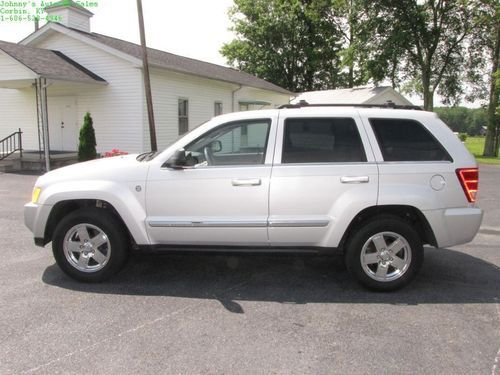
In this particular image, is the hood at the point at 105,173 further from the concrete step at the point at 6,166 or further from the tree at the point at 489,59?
the tree at the point at 489,59

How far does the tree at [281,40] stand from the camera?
1677 inches

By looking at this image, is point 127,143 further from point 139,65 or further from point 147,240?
point 147,240

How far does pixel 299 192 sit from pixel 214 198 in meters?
0.84

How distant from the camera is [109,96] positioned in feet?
57.2

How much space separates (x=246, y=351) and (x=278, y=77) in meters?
43.0

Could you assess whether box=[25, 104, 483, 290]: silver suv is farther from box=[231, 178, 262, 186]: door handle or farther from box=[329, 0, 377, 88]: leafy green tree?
box=[329, 0, 377, 88]: leafy green tree

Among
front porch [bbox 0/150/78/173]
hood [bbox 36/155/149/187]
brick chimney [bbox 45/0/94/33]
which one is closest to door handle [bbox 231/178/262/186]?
hood [bbox 36/155/149/187]

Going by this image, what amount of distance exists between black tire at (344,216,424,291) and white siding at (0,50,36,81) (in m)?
13.6

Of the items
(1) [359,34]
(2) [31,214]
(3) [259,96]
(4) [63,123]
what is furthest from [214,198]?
(1) [359,34]

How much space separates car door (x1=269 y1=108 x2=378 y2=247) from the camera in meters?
4.38

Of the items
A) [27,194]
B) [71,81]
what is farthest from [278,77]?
[27,194]

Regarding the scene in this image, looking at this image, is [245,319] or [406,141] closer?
[245,319]

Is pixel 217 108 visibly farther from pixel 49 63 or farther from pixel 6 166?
pixel 6 166

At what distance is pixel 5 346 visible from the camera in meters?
3.37
